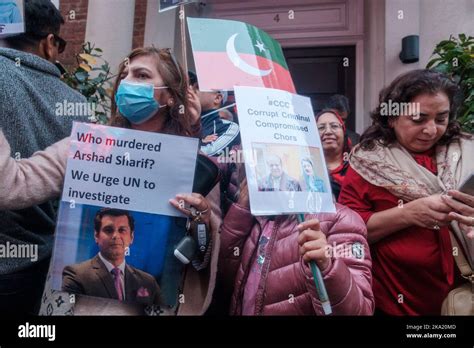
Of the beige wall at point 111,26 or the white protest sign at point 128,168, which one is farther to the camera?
the beige wall at point 111,26

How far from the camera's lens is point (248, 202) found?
193cm

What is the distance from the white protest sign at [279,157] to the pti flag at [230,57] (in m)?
0.06

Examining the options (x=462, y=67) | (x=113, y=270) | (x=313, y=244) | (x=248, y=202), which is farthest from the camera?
(x=462, y=67)

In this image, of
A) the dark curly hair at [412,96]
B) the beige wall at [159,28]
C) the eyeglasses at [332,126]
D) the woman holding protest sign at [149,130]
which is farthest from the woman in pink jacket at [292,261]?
the beige wall at [159,28]

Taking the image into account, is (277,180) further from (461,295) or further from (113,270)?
(461,295)

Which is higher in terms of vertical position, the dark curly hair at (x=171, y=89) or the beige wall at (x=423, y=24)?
the beige wall at (x=423, y=24)

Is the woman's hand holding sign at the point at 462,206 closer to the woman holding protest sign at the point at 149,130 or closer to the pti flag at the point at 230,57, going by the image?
the pti flag at the point at 230,57

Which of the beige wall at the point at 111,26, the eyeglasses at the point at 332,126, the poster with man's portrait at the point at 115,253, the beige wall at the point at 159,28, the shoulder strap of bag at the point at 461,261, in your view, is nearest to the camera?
the poster with man's portrait at the point at 115,253

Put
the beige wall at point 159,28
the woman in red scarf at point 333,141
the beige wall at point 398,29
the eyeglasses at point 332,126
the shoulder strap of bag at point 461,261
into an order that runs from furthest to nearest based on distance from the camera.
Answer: the beige wall at point 159,28, the beige wall at point 398,29, the eyeglasses at point 332,126, the woman in red scarf at point 333,141, the shoulder strap of bag at point 461,261

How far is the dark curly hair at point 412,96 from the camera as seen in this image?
2.06 metres

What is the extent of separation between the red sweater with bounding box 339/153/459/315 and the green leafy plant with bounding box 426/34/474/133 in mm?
713

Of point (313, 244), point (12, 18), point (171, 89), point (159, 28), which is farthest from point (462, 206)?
point (159, 28)

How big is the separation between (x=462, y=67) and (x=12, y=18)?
2.28 metres

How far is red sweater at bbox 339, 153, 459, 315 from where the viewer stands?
6.51ft
